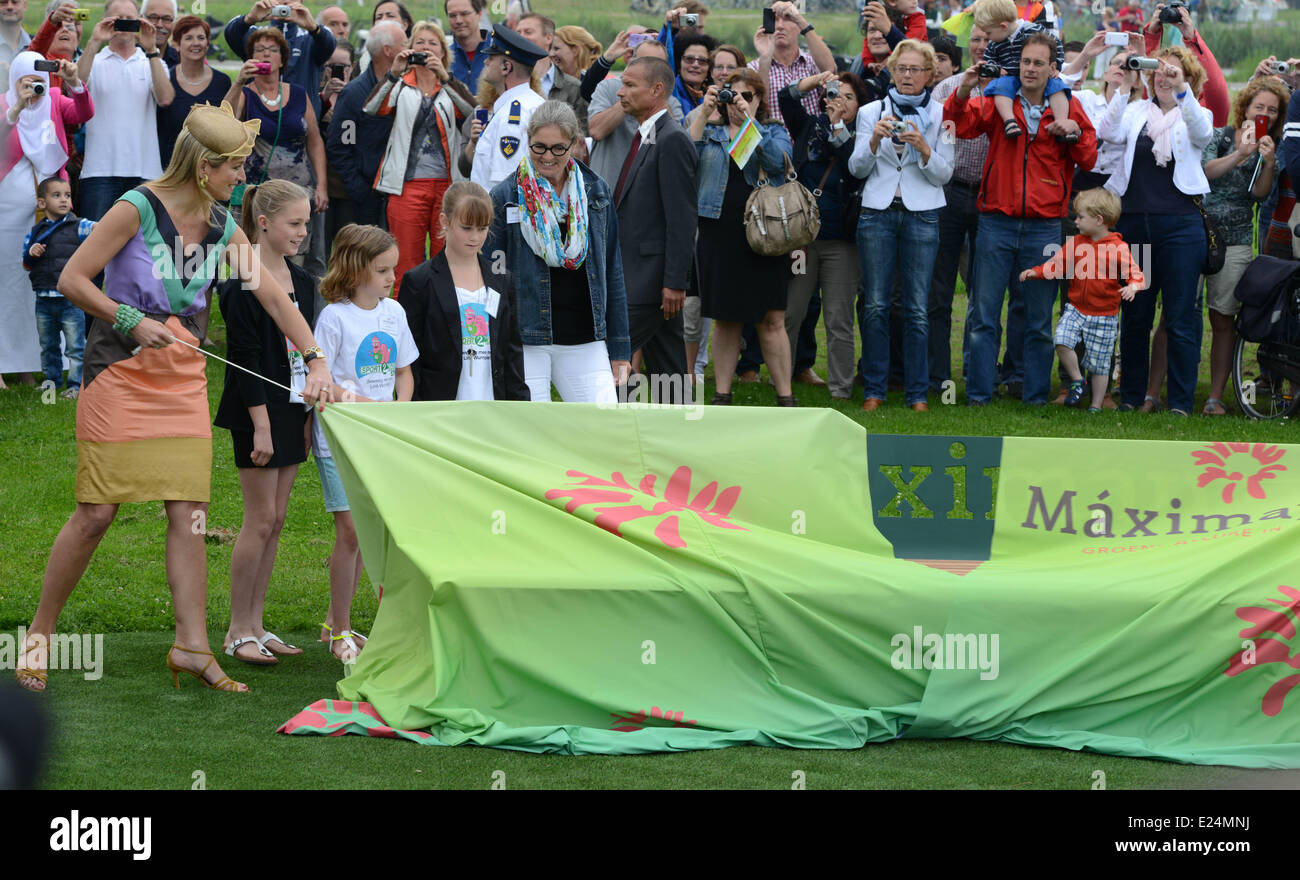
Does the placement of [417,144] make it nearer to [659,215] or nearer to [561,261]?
[659,215]

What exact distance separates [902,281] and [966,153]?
1082 millimetres

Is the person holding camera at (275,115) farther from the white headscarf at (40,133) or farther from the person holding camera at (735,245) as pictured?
the person holding camera at (735,245)

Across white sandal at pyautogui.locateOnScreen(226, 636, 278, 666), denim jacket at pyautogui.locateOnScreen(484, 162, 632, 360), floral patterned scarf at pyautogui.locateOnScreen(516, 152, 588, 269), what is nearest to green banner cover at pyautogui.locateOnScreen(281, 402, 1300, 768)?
white sandal at pyautogui.locateOnScreen(226, 636, 278, 666)

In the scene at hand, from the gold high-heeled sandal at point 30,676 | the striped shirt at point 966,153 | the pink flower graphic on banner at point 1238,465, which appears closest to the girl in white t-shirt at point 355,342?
the gold high-heeled sandal at point 30,676

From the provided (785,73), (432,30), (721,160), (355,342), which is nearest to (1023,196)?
(785,73)

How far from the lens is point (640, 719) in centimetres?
564

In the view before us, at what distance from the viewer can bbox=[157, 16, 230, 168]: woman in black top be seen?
1145 cm

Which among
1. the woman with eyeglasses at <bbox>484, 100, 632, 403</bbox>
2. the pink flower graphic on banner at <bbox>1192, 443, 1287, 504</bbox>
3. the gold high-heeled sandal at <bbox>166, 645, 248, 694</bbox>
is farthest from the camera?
the woman with eyeglasses at <bbox>484, 100, 632, 403</bbox>

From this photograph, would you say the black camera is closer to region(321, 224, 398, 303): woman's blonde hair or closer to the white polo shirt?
region(321, 224, 398, 303): woman's blonde hair

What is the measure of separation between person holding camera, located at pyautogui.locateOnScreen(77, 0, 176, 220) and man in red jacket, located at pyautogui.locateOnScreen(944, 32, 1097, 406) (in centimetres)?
546

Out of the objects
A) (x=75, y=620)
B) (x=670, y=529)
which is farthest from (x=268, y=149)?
(x=670, y=529)

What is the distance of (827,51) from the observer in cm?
1158

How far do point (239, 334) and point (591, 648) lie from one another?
206 cm

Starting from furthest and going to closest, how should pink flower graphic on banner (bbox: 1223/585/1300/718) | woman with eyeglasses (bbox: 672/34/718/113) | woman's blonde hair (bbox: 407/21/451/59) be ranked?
woman's blonde hair (bbox: 407/21/451/59), woman with eyeglasses (bbox: 672/34/718/113), pink flower graphic on banner (bbox: 1223/585/1300/718)
